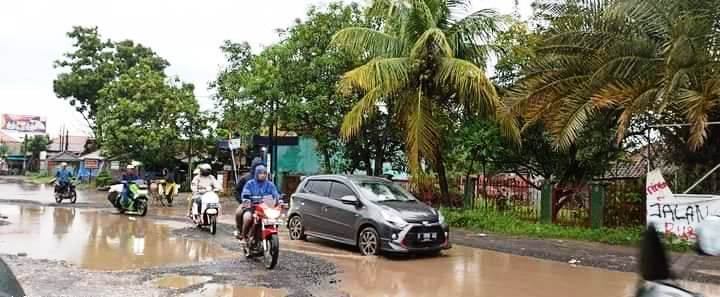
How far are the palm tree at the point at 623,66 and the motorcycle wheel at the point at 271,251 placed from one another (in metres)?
6.56

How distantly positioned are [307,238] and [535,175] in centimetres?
844

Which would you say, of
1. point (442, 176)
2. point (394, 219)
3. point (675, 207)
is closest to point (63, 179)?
point (442, 176)

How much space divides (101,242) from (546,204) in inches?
411

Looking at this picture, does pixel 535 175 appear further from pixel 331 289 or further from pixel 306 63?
pixel 331 289

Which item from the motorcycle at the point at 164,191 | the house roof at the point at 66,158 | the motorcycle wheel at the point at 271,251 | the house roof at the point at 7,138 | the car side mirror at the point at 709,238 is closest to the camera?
the car side mirror at the point at 709,238

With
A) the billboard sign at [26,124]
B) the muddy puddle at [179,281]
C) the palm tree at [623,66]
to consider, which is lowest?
the muddy puddle at [179,281]

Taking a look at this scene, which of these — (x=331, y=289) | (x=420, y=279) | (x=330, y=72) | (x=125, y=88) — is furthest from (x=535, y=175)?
(x=125, y=88)

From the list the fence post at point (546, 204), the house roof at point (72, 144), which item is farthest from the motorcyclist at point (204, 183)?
the house roof at point (72, 144)

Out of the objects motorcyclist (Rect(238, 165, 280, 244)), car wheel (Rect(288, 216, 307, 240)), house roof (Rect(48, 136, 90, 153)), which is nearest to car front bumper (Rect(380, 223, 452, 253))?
motorcyclist (Rect(238, 165, 280, 244))

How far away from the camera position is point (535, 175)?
18547mm

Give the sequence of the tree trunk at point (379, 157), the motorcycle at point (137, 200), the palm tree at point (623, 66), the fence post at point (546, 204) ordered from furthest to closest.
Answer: the tree trunk at point (379, 157) → the motorcycle at point (137, 200) → the fence post at point (546, 204) → the palm tree at point (623, 66)

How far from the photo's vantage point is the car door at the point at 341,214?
37.4ft

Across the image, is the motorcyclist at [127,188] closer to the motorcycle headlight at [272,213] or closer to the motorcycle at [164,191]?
the motorcycle at [164,191]

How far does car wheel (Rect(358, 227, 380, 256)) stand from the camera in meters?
10.9
